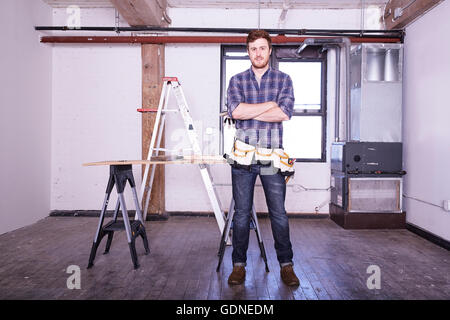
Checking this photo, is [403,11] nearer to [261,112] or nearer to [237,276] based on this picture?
[261,112]

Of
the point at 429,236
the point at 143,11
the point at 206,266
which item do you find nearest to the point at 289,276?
the point at 206,266

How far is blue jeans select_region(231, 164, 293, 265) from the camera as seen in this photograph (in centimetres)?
240

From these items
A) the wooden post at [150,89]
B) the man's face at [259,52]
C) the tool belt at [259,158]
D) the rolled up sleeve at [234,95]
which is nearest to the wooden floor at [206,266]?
the wooden post at [150,89]

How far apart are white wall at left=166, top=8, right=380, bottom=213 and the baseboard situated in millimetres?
1116

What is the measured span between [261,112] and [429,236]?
2749 mm

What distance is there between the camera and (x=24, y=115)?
13.8 ft

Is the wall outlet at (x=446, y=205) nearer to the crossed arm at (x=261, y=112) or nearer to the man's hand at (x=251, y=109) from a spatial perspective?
the crossed arm at (x=261, y=112)

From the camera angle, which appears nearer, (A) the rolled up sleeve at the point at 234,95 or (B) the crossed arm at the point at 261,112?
(B) the crossed arm at the point at 261,112

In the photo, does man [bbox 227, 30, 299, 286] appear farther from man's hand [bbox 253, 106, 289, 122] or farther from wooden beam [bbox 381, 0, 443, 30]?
wooden beam [bbox 381, 0, 443, 30]

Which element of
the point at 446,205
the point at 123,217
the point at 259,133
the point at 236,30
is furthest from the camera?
the point at 236,30

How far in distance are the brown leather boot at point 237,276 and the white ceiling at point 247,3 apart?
3644mm

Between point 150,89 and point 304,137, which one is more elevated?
point 150,89

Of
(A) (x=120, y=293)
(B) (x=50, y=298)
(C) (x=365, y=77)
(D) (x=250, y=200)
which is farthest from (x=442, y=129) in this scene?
(B) (x=50, y=298)

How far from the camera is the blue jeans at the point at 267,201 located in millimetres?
2400
